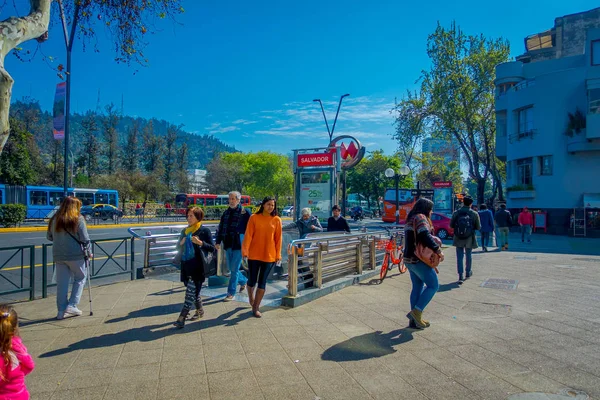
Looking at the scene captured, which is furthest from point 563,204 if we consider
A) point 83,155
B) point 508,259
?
point 83,155

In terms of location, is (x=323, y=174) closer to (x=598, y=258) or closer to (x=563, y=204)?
(x=598, y=258)

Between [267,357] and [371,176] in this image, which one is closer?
[267,357]

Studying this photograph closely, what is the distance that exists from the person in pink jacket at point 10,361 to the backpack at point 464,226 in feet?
26.8

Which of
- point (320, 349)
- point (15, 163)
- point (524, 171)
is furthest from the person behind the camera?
point (15, 163)

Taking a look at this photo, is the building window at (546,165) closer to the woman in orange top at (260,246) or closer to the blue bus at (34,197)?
the woman in orange top at (260,246)

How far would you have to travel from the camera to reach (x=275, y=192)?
70.9m

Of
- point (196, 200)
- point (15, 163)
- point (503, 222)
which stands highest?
point (15, 163)

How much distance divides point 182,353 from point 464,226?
6596 millimetres

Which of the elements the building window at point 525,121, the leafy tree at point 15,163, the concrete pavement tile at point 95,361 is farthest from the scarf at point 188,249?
the leafy tree at point 15,163

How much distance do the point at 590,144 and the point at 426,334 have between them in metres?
26.8

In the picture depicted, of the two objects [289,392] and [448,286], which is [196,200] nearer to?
[448,286]

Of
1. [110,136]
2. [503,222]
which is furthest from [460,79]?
[110,136]

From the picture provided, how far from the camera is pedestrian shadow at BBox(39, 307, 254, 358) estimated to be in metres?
4.71

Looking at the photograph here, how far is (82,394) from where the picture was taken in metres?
3.58
